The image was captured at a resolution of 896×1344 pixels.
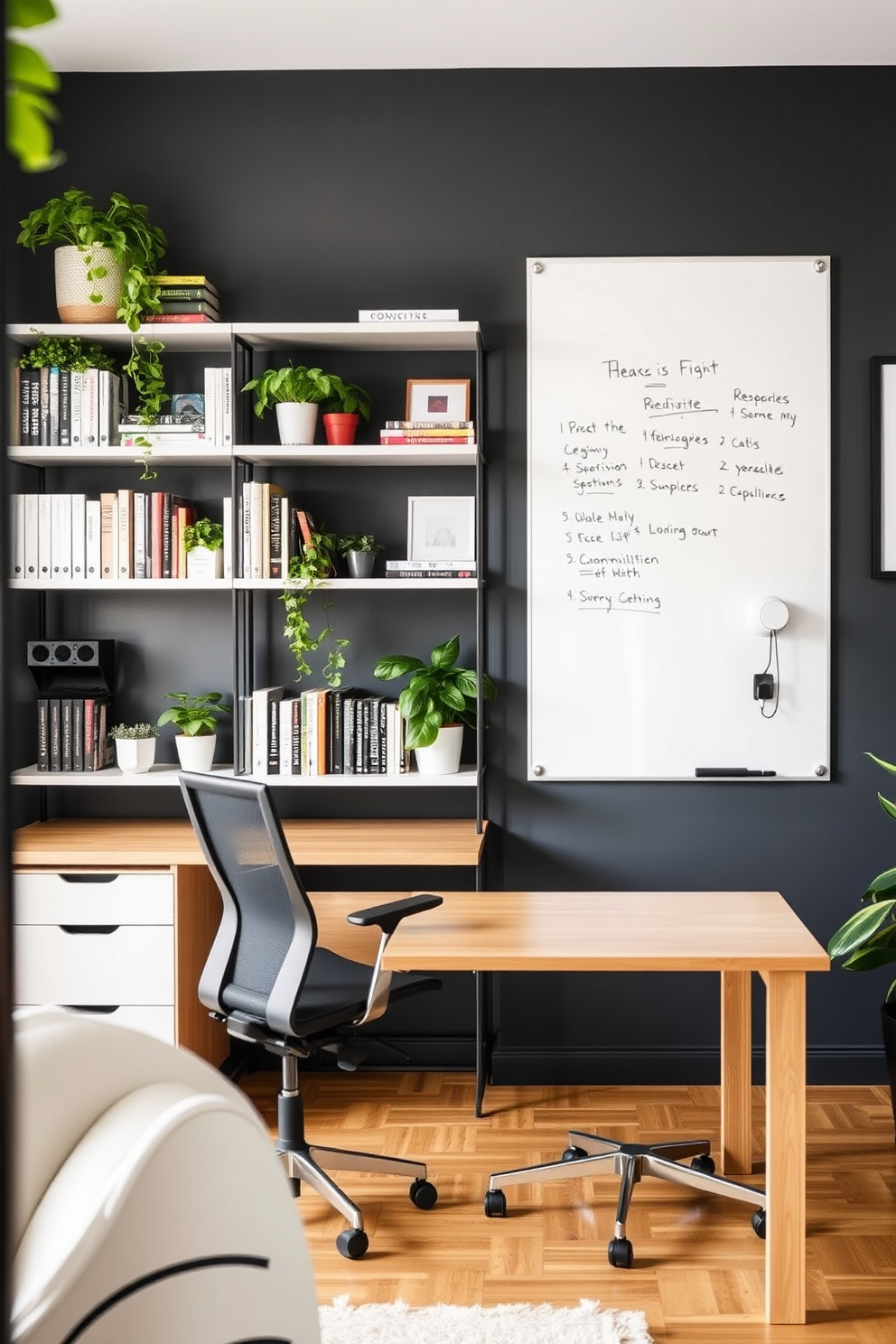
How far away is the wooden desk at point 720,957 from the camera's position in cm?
238

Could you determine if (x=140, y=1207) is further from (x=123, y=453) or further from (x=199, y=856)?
(x=123, y=453)

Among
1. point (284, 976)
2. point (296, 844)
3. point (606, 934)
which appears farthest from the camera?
point (296, 844)

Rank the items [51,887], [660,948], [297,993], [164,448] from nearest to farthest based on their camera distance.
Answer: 1. [660,948]
2. [297,993]
3. [51,887]
4. [164,448]

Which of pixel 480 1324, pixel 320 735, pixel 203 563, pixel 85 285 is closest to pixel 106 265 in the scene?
pixel 85 285

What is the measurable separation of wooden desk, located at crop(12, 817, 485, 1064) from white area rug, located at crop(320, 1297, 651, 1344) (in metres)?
1.13

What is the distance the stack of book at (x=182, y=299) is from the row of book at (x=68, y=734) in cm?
118

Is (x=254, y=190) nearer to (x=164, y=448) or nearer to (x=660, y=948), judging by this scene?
(x=164, y=448)

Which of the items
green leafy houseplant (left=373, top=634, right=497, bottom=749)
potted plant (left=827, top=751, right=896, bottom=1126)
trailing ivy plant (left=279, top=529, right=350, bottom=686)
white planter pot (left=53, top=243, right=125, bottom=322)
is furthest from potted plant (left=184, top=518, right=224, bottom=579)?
potted plant (left=827, top=751, right=896, bottom=1126)

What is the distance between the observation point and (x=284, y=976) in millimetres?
2703

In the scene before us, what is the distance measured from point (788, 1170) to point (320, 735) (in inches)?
69.7

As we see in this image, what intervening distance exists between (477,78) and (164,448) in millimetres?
1525

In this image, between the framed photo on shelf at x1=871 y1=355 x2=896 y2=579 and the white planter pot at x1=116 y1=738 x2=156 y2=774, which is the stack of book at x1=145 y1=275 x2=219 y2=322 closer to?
the white planter pot at x1=116 y1=738 x2=156 y2=774

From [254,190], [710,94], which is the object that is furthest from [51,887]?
[710,94]

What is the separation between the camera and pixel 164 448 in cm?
358
